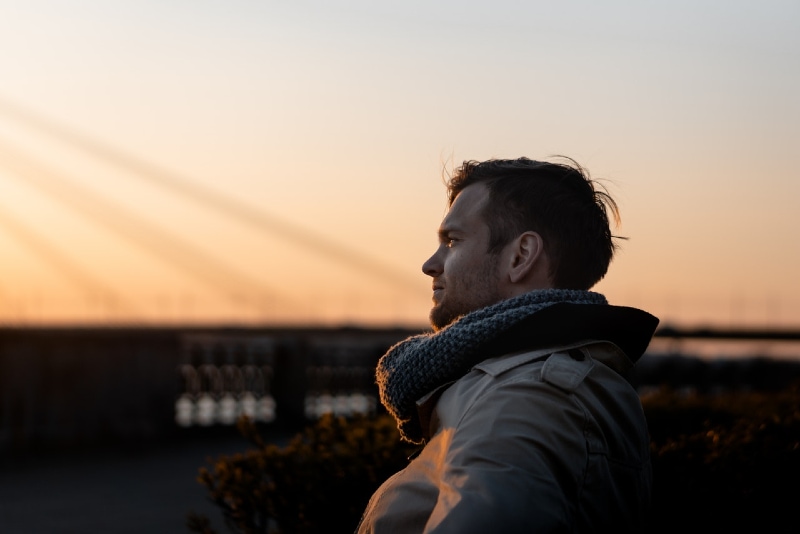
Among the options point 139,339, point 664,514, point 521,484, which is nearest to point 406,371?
point 521,484

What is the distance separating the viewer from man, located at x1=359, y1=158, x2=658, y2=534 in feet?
6.49

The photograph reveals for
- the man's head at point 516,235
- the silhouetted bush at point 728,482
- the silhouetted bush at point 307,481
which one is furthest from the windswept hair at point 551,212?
the silhouetted bush at point 307,481

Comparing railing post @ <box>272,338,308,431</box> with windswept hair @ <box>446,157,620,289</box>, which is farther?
railing post @ <box>272,338,308,431</box>

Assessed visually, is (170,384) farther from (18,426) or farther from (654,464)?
(654,464)

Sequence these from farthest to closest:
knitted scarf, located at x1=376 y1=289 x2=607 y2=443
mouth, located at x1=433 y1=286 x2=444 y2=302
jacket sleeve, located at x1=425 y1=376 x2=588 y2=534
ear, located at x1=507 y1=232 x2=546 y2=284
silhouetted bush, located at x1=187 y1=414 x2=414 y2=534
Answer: silhouetted bush, located at x1=187 y1=414 x2=414 y2=534 → mouth, located at x1=433 y1=286 x2=444 y2=302 → ear, located at x1=507 y1=232 x2=546 y2=284 → knitted scarf, located at x1=376 y1=289 x2=607 y2=443 → jacket sleeve, located at x1=425 y1=376 x2=588 y2=534

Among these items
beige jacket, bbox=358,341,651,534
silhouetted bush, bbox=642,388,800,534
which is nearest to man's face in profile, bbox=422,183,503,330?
beige jacket, bbox=358,341,651,534

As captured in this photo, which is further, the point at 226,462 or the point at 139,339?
the point at 139,339

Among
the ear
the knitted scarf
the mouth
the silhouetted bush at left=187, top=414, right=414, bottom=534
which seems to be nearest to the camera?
the knitted scarf

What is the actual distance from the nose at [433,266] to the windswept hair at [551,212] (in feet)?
0.51

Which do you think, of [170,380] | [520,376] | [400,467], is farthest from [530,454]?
[170,380]

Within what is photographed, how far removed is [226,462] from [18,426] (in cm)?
874

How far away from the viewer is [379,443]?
4.30m

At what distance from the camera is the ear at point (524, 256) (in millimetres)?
2445

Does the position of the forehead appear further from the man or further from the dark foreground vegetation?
the dark foreground vegetation
